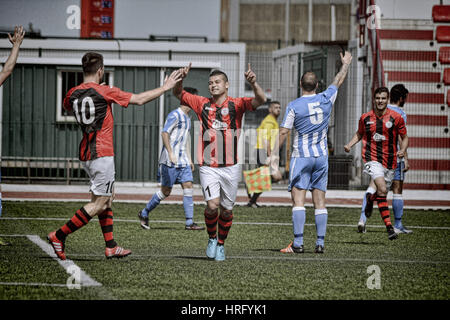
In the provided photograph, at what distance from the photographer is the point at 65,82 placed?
66.5ft

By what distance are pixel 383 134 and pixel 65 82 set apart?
38.9 feet

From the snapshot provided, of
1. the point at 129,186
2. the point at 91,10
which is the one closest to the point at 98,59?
the point at 129,186

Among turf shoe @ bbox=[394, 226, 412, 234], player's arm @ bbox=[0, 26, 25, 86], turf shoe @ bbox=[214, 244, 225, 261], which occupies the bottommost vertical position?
turf shoe @ bbox=[394, 226, 412, 234]

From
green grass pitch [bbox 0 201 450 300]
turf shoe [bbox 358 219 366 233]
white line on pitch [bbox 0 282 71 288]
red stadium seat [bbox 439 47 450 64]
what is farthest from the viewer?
red stadium seat [bbox 439 47 450 64]

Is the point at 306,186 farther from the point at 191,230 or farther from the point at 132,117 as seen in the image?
the point at 132,117

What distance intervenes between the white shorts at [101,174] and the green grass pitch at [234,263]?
726mm

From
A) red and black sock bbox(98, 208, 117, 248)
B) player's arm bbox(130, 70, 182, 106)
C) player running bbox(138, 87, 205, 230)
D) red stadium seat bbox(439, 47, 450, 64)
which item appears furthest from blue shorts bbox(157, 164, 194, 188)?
red stadium seat bbox(439, 47, 450, 64)

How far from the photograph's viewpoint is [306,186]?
29.0 feet

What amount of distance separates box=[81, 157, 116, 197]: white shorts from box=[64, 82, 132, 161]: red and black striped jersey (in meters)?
0.06

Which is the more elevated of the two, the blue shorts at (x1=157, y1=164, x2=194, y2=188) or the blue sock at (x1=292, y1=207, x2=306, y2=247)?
the blue shorts at (x1=157, y1=164, x2=194, y2=188)

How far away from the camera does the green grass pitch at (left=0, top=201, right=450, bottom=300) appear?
6.13 m

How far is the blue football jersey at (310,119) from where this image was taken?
8758 mm

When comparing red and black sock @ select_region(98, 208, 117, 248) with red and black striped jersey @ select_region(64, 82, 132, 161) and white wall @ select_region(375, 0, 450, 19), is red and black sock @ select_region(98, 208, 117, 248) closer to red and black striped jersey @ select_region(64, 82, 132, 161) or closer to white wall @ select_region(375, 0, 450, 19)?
red and black striped jersey @ select_region(64, 82, 132, 161)

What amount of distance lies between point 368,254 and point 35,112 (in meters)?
13.5
